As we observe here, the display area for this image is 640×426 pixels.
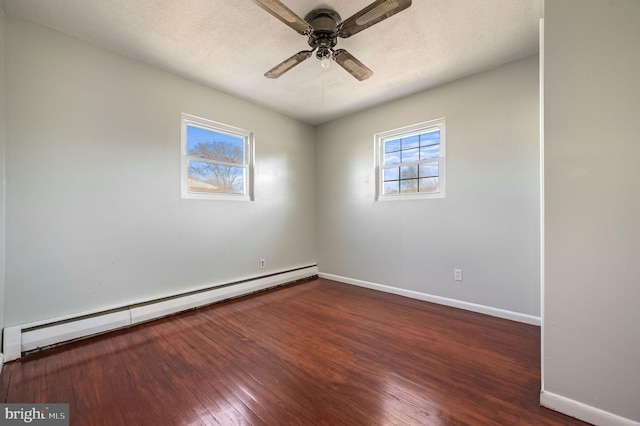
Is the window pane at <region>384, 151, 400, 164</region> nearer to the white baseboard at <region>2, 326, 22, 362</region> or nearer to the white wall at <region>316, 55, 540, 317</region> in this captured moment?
the white wall at <region>316, 55, 540, 317</region>

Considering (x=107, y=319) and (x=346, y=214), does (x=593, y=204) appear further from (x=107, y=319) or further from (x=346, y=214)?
(x=107, y=319)

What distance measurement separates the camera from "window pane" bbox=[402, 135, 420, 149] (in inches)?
131

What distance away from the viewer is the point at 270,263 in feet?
12.5

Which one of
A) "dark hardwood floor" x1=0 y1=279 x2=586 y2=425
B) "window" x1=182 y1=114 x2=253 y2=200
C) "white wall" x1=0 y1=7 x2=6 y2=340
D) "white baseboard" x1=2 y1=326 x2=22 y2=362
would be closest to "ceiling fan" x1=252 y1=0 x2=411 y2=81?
"window" x1=182 y1=114 x2=253 y2=200

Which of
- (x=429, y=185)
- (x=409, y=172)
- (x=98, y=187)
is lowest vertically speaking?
(x=98, y=187)

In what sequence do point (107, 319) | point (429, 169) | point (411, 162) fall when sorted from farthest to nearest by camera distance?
point (411, 162), point (429, 169), point (107, 319)

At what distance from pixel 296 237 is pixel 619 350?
3.52 meters

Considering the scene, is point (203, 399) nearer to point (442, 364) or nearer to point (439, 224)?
point (442, 364)

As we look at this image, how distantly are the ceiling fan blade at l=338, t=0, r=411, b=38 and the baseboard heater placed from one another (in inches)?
119

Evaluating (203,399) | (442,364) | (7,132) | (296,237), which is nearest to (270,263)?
(296,237)

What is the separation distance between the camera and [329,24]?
1885 millimetres

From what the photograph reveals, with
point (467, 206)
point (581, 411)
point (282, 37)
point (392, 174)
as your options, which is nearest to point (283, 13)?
point (282, 37)

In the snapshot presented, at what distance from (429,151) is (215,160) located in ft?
9.15

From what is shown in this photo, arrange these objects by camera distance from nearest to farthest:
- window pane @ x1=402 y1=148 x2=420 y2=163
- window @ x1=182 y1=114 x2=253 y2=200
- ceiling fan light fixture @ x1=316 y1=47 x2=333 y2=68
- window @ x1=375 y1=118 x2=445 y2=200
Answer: ceiling fan light fixture @ x1=316 y1=47 x2=333 y2=68, window @ x1=182 y1=114 x2=253 y2=200, window @ x1=375 y1=118 x2=445 y2=200, window pane @ x1=402 y1=148 x2=420 y2=163
